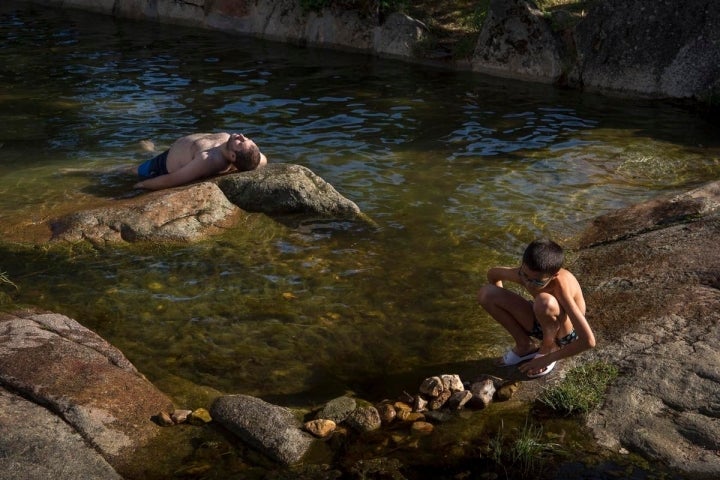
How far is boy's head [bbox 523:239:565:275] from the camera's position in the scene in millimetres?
5094

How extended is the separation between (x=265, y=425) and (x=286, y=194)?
4.17 m

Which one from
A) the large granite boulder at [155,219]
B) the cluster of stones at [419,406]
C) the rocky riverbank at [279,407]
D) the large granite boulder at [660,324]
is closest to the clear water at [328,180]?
the large granite boulder at [155,219]

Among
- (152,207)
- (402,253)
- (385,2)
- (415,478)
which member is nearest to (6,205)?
(152,207)

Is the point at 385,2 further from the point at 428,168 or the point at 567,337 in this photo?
the point at 567,337

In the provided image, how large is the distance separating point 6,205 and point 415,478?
6.22 m

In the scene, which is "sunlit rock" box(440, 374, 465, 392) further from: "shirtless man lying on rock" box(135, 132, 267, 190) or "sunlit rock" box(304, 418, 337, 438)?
"shirtless man lying on rock" box(135, 132, 267, 190)

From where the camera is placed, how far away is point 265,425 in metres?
4.89

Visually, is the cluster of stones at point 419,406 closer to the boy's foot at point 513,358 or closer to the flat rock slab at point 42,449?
the boy's foot at point 513,358

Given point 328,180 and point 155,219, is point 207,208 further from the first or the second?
point 328,180

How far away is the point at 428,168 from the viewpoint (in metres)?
10.4

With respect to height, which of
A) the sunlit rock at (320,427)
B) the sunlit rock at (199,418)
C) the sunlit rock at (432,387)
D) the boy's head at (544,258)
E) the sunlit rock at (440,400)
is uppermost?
the boy's head at (544,258)

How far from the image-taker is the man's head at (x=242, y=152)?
30.0 ft

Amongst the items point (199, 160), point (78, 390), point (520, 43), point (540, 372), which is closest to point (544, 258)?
point (540, 372)

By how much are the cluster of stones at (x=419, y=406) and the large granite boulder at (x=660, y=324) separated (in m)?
0.66
